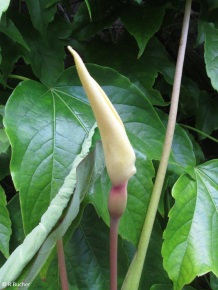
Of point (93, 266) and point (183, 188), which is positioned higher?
point (183, 188)

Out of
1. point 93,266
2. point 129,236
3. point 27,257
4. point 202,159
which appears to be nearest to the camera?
point 27,257

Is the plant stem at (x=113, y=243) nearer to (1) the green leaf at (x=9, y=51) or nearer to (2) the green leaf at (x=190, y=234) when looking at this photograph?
(2) the green leaf at (x=190, y=234)

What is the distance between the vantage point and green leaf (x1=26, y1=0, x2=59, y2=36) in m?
0.61

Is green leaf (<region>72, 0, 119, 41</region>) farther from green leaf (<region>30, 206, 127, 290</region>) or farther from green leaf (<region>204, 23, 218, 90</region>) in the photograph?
green leaf (<region>30, 206, 127, 290</region>)

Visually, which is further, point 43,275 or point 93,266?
Result: point 93,266

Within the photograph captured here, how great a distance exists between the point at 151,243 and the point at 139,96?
211mm

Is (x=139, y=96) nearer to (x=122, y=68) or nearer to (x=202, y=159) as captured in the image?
(x=122, y=68)

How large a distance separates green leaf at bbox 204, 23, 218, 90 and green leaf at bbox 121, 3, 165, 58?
0.07 metres

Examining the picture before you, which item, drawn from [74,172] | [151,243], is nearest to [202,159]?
[151,243]

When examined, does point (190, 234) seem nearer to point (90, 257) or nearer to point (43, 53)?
point (90, 257)

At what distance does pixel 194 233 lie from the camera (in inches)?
21.2

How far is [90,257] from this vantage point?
64 cm

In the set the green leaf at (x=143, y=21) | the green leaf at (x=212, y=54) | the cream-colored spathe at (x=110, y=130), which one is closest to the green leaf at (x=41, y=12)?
the green leaf at (x=143, y=21)

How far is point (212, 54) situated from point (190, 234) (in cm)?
25
